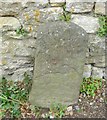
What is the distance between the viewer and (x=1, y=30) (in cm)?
283

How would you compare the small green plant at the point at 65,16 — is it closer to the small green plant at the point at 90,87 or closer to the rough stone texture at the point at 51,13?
the rough stone texture at the point at 51,13

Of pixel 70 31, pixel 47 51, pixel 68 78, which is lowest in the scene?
pixel 68 78

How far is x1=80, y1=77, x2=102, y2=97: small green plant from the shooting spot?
2.97 metres

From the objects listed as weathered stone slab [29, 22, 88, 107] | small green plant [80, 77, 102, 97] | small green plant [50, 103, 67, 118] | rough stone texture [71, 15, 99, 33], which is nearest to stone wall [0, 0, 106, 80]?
rough stone texture [71, 15, 99, 33]

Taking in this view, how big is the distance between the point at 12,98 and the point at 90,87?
2.40ft

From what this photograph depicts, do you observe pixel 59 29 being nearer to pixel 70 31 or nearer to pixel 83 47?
pixel 70 31

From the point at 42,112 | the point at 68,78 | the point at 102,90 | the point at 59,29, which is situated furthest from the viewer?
the point at 102,90

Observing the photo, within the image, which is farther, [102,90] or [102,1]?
[102,90]

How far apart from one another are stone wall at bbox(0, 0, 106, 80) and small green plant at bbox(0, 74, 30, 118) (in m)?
0.15

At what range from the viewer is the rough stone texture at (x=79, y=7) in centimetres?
272

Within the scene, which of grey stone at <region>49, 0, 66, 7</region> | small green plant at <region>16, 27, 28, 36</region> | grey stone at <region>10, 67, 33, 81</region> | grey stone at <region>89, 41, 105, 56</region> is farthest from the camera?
grey stone at <region>10, 67, 33, 81</region>

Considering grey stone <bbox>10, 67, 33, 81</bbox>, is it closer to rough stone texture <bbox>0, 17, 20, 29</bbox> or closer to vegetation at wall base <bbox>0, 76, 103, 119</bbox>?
vegetation at wall base <bbox>0, 76, 103, 119</bbox>

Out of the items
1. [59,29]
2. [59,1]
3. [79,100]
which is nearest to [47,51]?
[59,29]

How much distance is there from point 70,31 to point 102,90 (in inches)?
32.8
